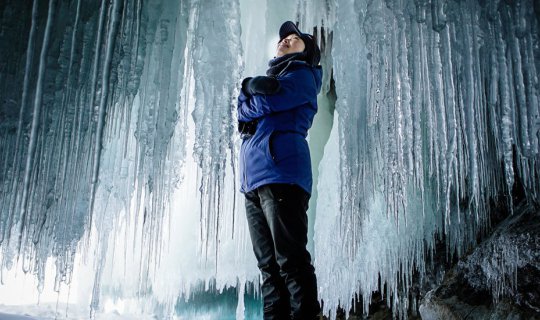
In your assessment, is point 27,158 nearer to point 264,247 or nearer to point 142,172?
point 142,172

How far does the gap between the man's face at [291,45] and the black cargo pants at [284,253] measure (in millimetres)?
751

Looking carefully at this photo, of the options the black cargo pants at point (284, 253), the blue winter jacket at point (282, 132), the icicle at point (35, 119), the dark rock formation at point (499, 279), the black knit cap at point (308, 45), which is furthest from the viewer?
the dark rock formation at point (499, 279)

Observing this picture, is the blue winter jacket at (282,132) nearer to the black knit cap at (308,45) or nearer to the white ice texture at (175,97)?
the black knit cap at (308,45)

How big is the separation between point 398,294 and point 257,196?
5.01 m

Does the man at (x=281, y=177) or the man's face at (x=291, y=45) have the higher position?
the man's face at (x=291, y=45)

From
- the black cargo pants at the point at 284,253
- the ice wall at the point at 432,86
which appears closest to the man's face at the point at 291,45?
the ice wall at the point at 432,86

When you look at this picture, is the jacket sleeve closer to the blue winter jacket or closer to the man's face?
the blue winter jacket

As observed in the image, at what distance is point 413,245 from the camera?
4965mm

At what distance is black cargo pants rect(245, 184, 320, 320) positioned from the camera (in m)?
1.58

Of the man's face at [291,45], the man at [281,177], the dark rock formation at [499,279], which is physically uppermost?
the man's face at [291,45]

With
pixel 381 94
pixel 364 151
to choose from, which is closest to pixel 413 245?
pixel 364 151

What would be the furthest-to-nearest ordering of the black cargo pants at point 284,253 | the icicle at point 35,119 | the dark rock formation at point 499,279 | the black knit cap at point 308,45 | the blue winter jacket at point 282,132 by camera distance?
the dark rock formation at point 499,279 < the black knit cap at point 308,45 < the icicle at point 35,119 < the blue winter jacket at point 282,132 < the black cargo pants at point 284,253

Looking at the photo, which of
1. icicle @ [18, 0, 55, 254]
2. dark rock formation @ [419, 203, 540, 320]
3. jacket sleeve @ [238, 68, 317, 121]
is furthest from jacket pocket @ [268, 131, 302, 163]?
dark rock formation @ [419, 203, 540, 320]

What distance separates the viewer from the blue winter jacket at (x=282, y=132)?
1.75 m
